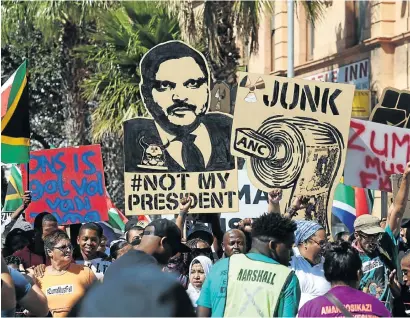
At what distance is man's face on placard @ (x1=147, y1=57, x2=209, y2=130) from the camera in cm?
966

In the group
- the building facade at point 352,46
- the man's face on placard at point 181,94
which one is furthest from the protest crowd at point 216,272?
the building facade at point 352,46

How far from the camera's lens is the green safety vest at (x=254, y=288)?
17.9 feet

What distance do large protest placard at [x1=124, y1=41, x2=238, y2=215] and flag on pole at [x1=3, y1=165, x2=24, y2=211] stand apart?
5.24m

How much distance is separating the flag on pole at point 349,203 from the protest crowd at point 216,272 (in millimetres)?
2926

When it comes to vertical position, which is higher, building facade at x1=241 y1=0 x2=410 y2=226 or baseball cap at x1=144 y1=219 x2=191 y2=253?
building facade at x1=241 y1=0 x2=410 y2=226

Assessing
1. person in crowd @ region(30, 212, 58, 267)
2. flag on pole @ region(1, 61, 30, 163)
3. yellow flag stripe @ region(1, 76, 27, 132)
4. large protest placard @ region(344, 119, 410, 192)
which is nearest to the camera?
person in crowd @ region(30, 212, 58, 267)

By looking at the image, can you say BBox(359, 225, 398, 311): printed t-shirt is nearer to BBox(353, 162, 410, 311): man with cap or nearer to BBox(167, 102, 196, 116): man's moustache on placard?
BBox(353, 162, 410, 311): man with cap

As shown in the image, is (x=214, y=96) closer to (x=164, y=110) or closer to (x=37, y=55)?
(x=164, y=110)

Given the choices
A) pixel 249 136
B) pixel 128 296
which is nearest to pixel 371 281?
pixel 249 136

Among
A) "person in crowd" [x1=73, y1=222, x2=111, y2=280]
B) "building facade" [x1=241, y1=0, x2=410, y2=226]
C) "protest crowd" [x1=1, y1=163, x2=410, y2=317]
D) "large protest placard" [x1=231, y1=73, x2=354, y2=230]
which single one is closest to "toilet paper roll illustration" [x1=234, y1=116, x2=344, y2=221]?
"large protest placard" [x1=231, y1=73, x2=354, y2=230]

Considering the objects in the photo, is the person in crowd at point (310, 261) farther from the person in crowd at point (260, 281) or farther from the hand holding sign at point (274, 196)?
the hand holding sign at point (274, 196)

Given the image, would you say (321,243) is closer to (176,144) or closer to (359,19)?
(176,144)

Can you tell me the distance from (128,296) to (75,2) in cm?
1965

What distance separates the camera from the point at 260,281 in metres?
5.49
